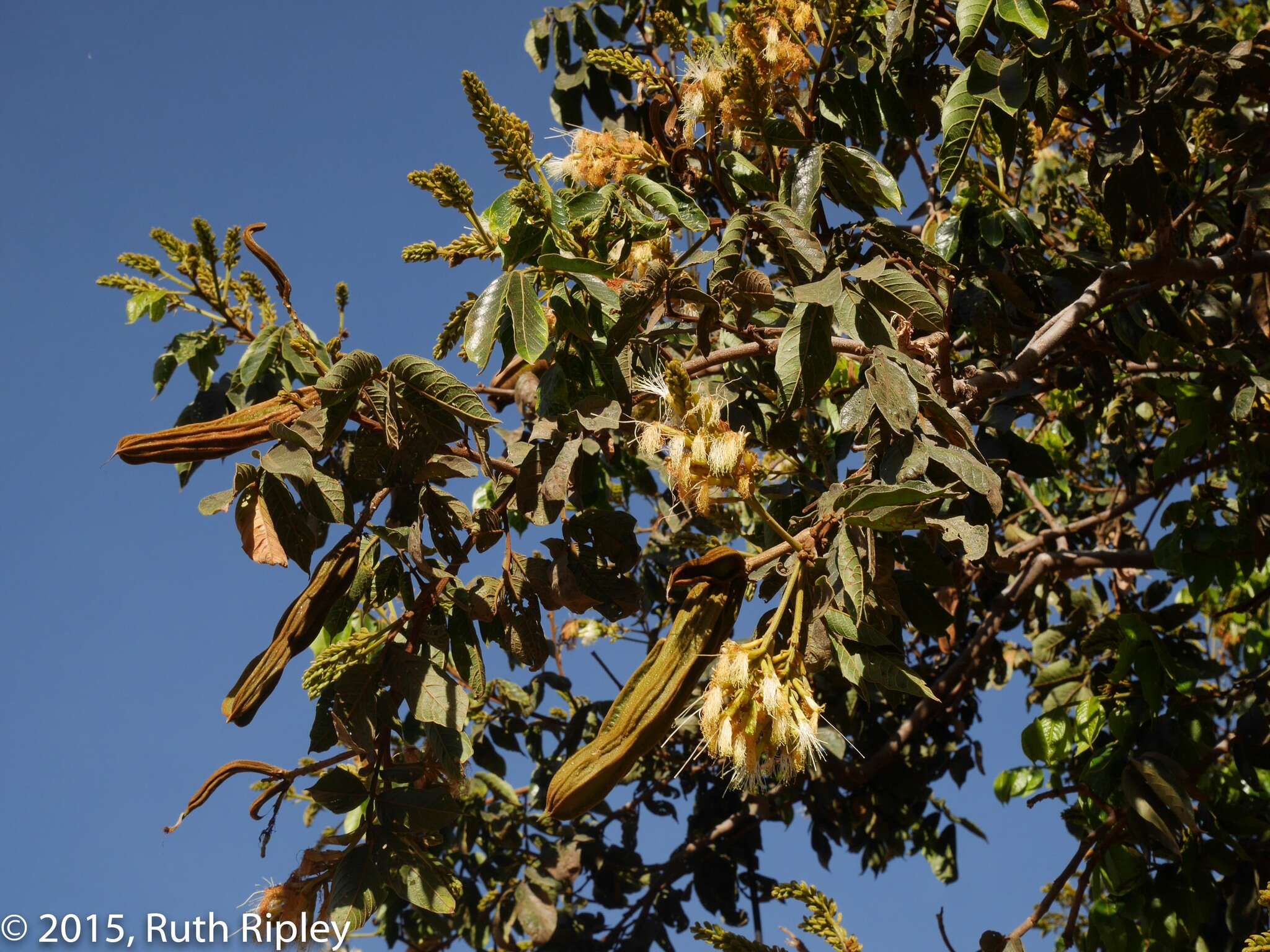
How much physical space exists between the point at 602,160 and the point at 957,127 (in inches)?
26.6

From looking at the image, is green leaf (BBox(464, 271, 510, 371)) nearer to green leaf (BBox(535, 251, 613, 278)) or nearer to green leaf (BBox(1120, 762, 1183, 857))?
green leaf (BBox(535, 251, 613, 278))

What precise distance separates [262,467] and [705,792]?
231cm

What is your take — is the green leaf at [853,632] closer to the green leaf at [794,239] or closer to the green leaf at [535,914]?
the green leaf at [794,239]

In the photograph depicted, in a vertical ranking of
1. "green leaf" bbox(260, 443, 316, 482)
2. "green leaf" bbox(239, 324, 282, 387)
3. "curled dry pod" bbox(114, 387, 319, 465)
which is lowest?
"green leaf" bbox(260, 443, 316, 482)

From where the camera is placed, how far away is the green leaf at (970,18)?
7.39 feet

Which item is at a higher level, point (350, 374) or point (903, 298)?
point (350, 374)

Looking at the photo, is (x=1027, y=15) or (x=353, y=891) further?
(x=1027, y=15)

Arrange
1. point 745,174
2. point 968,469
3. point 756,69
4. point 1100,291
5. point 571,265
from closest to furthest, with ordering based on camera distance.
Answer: point 968,469 < point 571,265 < point 756,69 < point 745,174 < point 1100,291

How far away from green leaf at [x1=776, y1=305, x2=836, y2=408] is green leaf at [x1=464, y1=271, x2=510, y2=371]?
443mm

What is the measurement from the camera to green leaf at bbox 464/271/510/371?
5.98 ft

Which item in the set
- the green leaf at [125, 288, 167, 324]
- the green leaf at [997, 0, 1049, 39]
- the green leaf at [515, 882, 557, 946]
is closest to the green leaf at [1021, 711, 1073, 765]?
the green leaf at [515, 882, 557, 946]

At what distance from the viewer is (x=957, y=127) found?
2.26 meters

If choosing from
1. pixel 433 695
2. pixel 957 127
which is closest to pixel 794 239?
pixel 957 127

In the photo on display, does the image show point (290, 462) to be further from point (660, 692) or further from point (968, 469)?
point (968, 469)
